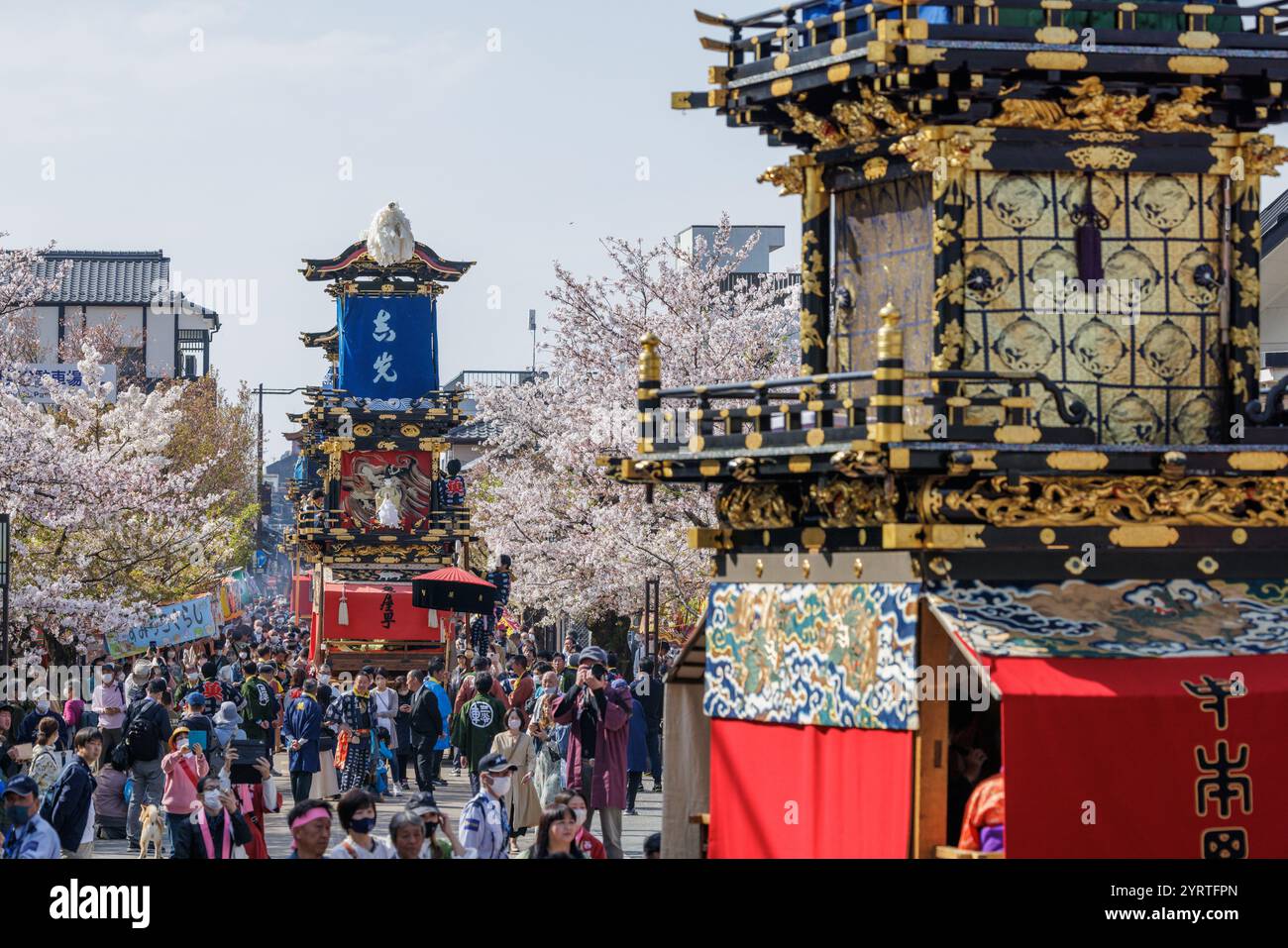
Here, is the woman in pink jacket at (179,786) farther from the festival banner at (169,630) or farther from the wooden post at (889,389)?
the festival banner at (169,630)

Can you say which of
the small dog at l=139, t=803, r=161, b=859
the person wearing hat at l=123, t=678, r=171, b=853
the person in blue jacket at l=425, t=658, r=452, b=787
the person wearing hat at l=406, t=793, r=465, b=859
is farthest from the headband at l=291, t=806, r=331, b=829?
the person in blue jacket at l=425, t=658, r=452, b=787

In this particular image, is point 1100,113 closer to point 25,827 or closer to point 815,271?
point 815,271

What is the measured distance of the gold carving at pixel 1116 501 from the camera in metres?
14.7

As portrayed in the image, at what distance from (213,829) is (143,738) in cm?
877

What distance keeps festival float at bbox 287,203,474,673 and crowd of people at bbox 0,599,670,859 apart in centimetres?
1788

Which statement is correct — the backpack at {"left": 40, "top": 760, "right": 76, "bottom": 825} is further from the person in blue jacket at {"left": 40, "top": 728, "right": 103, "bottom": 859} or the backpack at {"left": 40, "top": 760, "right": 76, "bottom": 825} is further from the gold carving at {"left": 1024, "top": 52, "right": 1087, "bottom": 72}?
the gold carving at {"left": 1024, "top": 52, "right": 1087, "bottom": 72}

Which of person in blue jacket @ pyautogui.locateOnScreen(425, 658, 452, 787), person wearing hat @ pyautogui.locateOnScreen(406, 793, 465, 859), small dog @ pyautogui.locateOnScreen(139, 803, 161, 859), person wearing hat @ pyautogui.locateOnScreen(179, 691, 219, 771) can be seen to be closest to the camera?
person wearing hat @ pyautogui.locateOnScreen(406, 793, 465, 859)

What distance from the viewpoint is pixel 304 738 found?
26.2 meters

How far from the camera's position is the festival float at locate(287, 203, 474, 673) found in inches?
2159

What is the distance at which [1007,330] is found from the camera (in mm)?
15570

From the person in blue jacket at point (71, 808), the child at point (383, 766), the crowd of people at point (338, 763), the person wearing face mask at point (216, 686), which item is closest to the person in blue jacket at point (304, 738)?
the crowd of people at point (338, 763)
